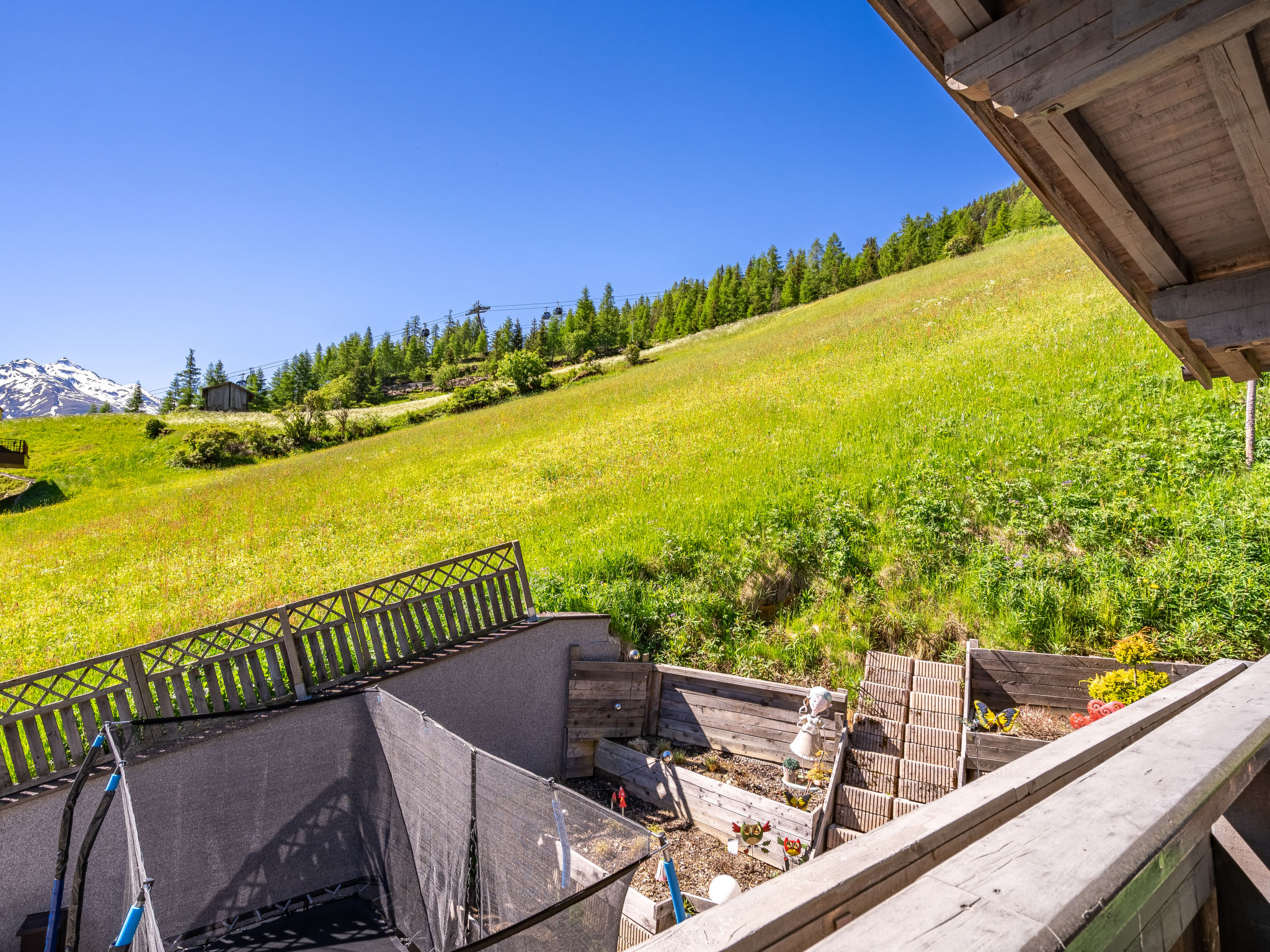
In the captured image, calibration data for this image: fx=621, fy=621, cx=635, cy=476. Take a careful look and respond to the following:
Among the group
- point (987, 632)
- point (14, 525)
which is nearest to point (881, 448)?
point (987, 632)

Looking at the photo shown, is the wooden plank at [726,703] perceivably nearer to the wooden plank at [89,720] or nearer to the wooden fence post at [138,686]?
the wooden fence post at [138,686]

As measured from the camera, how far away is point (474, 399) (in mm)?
49500

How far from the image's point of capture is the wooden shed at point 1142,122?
2.03 metres

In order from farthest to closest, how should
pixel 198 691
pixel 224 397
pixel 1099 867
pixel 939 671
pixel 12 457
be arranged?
pixel 224 397
pixel 12 457
pixel 939 671
pixel 198 691
pixel 1099 867

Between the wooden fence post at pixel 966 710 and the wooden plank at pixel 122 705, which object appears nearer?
the wooden plank at pixel 122 705

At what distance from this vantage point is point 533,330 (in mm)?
98000

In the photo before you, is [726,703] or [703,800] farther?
[726,703]

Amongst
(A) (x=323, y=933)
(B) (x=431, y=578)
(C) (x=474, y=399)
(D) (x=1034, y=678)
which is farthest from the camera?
(C) (x=474, y=399)

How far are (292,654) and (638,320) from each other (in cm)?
9271

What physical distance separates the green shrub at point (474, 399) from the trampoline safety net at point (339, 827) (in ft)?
141

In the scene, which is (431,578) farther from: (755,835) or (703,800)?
(755,835)

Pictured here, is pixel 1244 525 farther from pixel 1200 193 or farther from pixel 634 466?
pixel 634 466

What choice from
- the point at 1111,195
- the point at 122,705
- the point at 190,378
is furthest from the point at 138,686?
the point at 190,378

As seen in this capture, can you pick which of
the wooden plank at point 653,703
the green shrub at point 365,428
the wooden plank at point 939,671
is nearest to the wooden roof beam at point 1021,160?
the wooden plank at point 939,671
